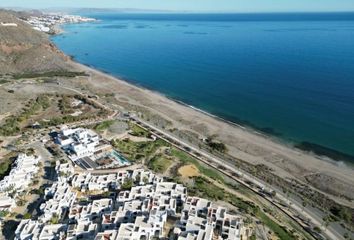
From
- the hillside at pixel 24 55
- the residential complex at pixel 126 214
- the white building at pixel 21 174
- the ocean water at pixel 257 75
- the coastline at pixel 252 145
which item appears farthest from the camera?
the hillside at pixel 24 55

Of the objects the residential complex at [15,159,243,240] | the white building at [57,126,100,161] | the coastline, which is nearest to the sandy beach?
the coastline

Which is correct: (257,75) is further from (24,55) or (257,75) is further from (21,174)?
(21,174)

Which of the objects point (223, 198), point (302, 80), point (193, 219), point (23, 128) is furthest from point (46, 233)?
point (302, 80)

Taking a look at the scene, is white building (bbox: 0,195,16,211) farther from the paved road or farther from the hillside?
the hillside

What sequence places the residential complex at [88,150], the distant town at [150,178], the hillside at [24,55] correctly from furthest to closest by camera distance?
the hillside at [24,55] → the residential complex at [88,150] → the distant town at [150,178]

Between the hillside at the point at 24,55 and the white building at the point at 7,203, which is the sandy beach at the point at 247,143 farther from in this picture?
the white building at the point at 7,203

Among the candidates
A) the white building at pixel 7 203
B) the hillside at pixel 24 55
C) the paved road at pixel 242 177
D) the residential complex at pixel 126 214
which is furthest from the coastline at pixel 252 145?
the white building at pixel 7 203

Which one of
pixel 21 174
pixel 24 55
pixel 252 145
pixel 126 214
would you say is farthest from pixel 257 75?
pixel 126 214
